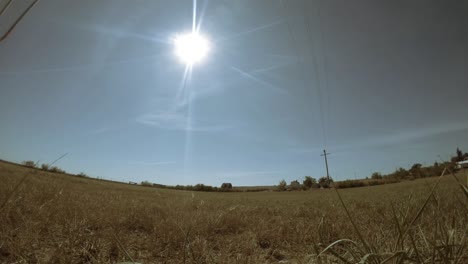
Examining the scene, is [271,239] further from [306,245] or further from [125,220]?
[125,220]

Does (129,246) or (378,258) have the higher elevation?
(378,258)

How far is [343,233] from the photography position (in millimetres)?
2389

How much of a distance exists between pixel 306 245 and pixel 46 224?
2511 mm

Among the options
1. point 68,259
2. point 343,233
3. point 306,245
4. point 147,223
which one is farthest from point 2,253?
point 343,233

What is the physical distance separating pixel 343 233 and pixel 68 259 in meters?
2.36

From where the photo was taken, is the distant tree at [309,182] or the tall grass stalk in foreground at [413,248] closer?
the tall grass stalk in foreground at [413,248]

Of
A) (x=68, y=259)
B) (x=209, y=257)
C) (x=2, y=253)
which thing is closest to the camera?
(x=68, y=259)

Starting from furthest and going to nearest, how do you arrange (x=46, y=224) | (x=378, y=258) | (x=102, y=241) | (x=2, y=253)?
1. (x=46, y=224)
2. (x=102, y=241)
3. (x=2, y=253)
4. (x=378, y=258)

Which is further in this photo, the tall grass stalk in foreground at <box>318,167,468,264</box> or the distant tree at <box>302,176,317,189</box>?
the distant tree at <box>302,176,317,189</box>

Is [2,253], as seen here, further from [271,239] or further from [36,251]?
[271,239]

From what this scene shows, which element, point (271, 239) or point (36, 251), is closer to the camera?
point (36, 251)

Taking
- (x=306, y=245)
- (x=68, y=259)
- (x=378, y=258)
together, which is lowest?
(x=306, y=245)

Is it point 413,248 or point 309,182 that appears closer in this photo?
point 413,248

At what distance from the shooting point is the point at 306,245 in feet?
7.28
